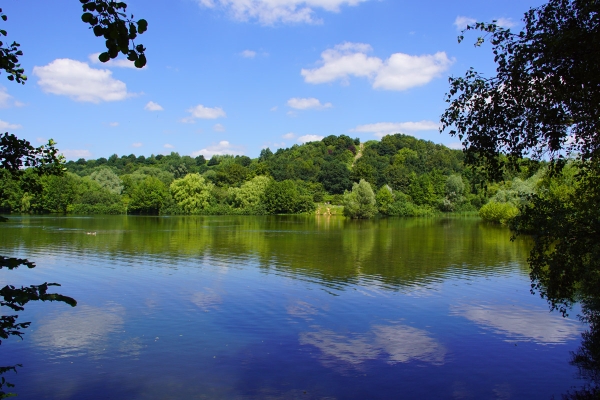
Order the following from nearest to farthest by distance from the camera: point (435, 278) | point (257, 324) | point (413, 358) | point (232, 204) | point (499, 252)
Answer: point (413, 358)
point (257, 324)
point (435, 278)
point (499, 252)
point (232, 204)

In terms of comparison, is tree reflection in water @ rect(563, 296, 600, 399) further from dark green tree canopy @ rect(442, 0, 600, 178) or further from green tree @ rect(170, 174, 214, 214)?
green tree @ rect(170, 174, 214, 214)

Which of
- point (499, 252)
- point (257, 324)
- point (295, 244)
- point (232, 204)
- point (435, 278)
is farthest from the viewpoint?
point (232, 204)

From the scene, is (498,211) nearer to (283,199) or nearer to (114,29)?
(283,199)

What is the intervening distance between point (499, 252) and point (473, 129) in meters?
23.0

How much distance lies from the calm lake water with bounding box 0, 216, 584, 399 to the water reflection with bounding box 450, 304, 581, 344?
0.05m

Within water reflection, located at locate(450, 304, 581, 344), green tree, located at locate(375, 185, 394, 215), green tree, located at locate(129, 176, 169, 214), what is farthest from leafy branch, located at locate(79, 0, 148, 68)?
green tree, located at locate(375, 185, 394, 215)

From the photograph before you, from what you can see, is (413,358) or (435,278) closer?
(413,358)

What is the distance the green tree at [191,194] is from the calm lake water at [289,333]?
202ft

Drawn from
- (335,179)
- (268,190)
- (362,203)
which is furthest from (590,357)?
(335,179)

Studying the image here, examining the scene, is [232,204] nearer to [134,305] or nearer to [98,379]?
[134,305]

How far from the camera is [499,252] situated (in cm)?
2980

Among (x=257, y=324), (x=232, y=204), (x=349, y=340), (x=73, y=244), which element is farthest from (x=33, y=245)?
(x=232, y=204)

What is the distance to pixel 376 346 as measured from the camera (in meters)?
11.4

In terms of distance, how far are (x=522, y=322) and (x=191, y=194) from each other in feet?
254
